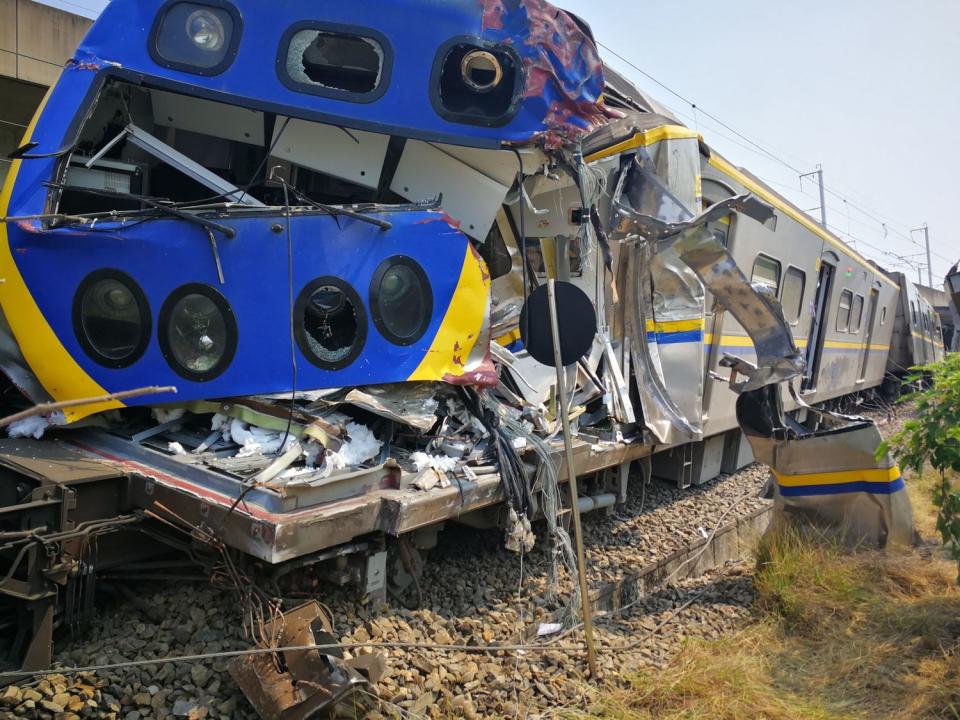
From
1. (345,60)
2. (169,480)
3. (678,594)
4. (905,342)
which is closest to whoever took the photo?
(169,480)

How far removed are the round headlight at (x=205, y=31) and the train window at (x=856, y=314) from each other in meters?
11.5

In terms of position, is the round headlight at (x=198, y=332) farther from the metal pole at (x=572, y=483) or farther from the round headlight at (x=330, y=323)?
the metal pole at (x=572, y=483)

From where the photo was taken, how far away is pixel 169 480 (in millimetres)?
3611

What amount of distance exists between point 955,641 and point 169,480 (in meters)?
4.34

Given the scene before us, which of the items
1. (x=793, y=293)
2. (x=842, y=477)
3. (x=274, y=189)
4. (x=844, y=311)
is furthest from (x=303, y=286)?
(x=844, y=311)

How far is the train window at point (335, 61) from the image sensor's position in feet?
14.6

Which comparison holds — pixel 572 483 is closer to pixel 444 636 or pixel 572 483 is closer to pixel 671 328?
pixel 444 636

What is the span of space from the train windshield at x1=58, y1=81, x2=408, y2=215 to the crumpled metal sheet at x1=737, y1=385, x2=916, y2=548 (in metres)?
3.31

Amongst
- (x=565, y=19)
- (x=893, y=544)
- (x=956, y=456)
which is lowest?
(x=893, y=544)

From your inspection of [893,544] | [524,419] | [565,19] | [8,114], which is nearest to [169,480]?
[524,419]

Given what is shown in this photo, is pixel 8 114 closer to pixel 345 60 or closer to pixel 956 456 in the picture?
pixel 345 60

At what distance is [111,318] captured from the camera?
4.02 meters

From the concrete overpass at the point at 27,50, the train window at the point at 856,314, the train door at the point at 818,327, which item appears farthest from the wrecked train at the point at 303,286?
the concrete overpass at the point at 27,50

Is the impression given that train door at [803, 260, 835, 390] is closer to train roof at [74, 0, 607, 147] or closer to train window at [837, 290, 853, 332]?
train window at [837, 290, 853, 332]
